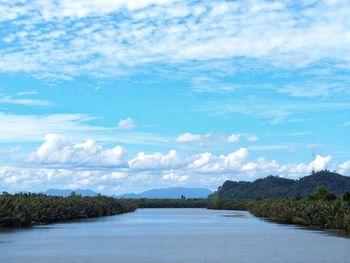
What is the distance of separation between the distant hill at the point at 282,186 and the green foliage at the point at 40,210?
5738cm

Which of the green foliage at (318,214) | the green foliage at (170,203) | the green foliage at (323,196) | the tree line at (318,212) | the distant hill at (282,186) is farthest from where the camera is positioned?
the green foliage at (170,203)

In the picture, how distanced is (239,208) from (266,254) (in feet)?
314

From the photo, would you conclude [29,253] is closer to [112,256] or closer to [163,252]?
[112,256]

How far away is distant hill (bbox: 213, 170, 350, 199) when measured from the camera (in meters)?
127

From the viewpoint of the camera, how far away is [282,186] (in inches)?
5536

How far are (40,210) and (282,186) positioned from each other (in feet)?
341

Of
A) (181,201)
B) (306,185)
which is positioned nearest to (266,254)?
(306,185)

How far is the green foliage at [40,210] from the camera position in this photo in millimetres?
35312

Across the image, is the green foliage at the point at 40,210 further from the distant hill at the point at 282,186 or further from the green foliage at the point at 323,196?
the distant hill at the point at 282,186

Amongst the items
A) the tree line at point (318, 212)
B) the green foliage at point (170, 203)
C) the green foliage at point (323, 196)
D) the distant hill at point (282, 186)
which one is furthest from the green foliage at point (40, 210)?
the green foliage at point (170, 203)

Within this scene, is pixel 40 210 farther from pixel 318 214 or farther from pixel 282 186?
pixel 282 186

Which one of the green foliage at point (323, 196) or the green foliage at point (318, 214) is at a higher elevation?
the green foliage at point (323, 196)

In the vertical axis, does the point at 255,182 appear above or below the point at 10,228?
above

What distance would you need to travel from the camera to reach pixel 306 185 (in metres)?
131
